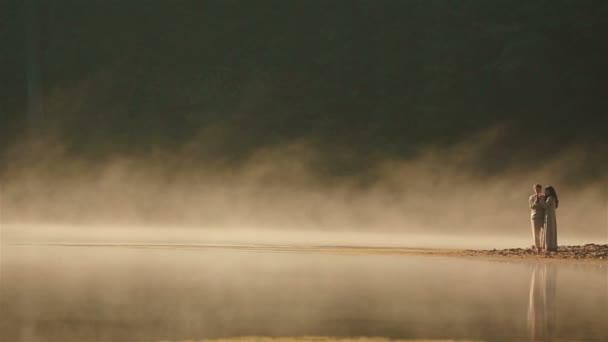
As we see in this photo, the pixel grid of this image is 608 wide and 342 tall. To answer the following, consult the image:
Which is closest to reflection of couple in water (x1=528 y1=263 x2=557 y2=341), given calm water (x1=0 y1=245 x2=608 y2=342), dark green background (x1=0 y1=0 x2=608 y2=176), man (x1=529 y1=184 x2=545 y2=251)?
calm water (x1=0 y1=245 x2=608 y2=342)

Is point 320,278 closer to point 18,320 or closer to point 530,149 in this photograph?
point 18,320

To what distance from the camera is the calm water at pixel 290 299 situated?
21.9 feet

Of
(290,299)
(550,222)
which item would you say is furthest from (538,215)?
(290,299)

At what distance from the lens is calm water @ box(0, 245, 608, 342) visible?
6663mm

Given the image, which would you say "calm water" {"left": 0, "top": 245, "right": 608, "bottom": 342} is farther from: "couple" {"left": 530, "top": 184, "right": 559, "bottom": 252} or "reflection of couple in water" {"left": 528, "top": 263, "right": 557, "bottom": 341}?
"couple" {"left": 530, "top": 184, "right": 559, "bottom": 252}

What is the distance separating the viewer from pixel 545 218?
16.5m

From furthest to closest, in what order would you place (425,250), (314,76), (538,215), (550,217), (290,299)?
(314,76), (425,250), (538,215), (550,217), (290,299)

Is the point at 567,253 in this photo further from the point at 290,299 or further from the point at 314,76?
the point at 314,76

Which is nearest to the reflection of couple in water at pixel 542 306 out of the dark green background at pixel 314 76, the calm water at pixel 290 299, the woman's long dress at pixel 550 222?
the calm water at pixel 290 299

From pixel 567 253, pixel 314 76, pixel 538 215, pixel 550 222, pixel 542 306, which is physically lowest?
pixel 542 306

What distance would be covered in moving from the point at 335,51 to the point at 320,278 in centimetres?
1954

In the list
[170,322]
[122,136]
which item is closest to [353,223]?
[122,136]

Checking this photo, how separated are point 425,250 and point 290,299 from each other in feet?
32.2

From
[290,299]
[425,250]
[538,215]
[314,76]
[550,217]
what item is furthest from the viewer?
[314,76]
